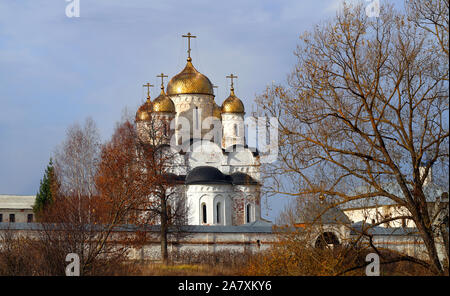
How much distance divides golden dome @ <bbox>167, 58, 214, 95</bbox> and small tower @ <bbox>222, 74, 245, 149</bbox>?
4.92ft

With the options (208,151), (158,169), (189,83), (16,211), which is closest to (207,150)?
(208,151)

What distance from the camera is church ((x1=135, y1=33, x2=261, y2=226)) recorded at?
120 ft

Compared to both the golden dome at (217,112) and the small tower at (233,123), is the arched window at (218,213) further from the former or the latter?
the golden dome at (217,112)

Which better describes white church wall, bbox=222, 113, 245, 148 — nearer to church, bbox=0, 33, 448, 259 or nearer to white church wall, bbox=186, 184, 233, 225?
church, bbox=0, 33, 448, 259

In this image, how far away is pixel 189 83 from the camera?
40938 mm

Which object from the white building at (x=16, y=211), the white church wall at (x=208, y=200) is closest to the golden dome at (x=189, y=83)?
the white church wall at (x=208, y=200)

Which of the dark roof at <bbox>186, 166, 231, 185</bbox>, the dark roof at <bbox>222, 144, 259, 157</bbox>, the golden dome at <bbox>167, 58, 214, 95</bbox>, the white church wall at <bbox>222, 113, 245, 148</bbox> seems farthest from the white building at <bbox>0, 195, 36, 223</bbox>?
the dark roof at <bbox>186, 166, 231, 185</bbox>

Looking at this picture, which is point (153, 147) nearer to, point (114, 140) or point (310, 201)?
point (114, 140)

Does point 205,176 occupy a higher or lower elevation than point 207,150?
lower

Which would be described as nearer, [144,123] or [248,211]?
[144,123]

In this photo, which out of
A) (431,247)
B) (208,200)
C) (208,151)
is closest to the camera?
(431,247)

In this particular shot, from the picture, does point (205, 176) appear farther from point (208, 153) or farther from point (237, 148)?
point (237, 148)

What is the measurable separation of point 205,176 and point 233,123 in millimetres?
6072

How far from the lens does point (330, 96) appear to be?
1359cm
